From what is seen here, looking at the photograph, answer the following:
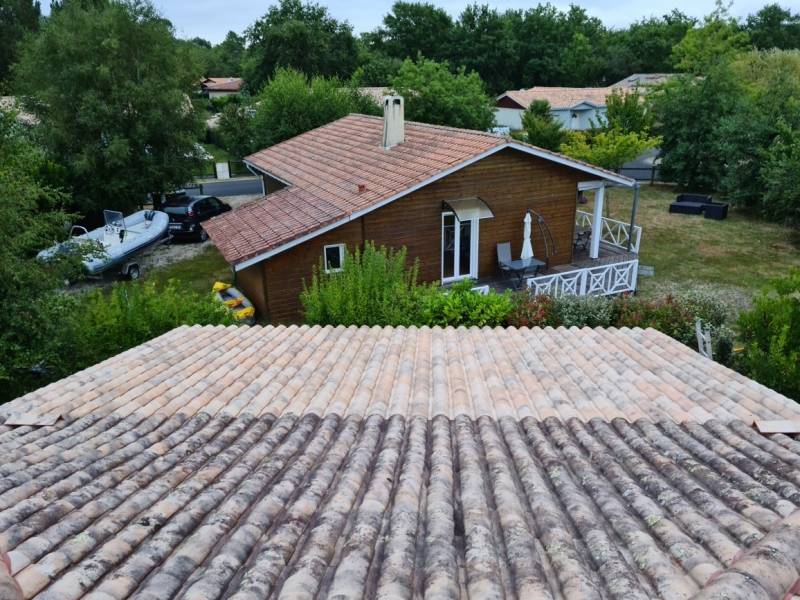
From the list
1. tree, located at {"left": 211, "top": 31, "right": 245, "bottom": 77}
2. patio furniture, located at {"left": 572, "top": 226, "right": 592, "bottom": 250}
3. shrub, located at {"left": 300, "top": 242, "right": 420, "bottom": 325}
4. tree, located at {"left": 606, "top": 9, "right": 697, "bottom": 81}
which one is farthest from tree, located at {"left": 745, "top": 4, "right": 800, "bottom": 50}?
shrub, located at {"left": 300, "top": 242, "right": 420, "bottom": 325}

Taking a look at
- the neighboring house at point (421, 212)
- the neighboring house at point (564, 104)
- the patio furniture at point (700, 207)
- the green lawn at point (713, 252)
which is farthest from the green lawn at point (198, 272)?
the neighboring house at point (564, 104)

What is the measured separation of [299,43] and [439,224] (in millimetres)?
41236

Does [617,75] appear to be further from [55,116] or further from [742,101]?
[55,116]

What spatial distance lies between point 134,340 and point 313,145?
543 inches

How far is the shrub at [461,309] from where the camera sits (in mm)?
12328

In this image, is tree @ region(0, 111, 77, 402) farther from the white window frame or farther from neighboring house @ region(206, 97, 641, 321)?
the white window frame

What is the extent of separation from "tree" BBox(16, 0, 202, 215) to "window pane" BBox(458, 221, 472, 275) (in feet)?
44.6

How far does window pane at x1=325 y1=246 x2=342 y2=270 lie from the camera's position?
15.8 m

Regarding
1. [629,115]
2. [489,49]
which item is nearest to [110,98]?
[629,115]

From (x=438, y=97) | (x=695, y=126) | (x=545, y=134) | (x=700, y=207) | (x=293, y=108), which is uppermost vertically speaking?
(x=438, y=97)

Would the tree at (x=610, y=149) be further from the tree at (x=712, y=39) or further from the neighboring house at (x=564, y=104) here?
the neighboring house at (x=564, y=104)

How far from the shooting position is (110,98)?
2270 cm

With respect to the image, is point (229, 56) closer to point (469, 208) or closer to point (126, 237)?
point (126, 237)

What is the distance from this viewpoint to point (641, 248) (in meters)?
23.5
